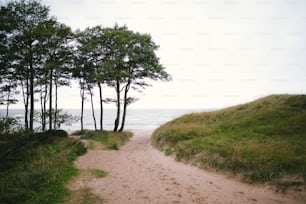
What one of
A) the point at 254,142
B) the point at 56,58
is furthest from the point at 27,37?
the point at 254,142

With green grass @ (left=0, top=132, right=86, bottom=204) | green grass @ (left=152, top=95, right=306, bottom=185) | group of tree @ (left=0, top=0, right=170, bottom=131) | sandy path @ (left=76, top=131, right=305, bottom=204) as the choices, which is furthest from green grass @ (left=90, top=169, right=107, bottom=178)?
group of tree @ (left=0, top=0, right=170, bottom=131)

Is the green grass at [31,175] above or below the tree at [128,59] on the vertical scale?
below

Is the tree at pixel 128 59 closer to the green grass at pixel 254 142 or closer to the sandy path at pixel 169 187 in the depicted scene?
the green grass at pixel 254 142

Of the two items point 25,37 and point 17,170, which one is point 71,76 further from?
point 17,170

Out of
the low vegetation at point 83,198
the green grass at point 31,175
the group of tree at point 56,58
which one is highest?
the group of tree at point 56,58

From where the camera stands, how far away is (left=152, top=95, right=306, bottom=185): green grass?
882cm

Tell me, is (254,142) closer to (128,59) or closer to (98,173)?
(98,173)

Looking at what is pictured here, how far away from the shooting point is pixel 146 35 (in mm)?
24344

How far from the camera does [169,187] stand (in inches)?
312

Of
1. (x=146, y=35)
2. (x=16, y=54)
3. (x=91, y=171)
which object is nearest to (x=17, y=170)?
(x=91, y=171)

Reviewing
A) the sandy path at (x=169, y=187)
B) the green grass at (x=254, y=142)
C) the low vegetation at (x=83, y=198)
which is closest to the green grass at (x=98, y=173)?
the sandy path at (x=169, y=187)

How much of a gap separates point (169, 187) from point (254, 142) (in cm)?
689

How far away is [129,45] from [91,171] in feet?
55.8

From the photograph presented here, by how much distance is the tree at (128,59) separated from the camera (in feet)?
73.9
